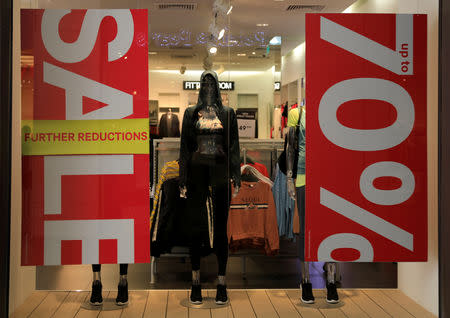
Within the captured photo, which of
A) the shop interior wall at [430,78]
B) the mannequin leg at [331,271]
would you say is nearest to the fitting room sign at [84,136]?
the shop interior wall at [430,78]

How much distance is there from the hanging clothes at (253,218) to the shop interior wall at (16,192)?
1386 mm

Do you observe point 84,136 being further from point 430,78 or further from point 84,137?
point 430,78

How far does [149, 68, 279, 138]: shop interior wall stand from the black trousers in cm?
39

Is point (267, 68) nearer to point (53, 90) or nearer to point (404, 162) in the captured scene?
point (404, 162)

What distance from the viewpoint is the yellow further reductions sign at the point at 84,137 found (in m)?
3.21

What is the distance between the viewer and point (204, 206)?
3387 mm

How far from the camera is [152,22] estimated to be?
3.30m

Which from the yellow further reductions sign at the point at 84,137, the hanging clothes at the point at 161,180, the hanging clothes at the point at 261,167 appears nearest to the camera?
the yellow further reductions sign at the point at 84,137

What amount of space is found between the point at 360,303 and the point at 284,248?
66 centimetres

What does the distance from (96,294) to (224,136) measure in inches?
54.8

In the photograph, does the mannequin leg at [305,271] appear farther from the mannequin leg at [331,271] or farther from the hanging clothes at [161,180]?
the hanging clothes at [161,180]

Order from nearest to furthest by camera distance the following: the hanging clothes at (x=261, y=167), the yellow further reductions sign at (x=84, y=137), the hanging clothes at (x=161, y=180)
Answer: the yellow further reductions sign at (x=84, y=137)
the hanging clothes at (x=161, y=180)
the hanging clothes at (x=261, y=167)

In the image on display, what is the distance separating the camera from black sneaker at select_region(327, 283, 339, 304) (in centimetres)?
349

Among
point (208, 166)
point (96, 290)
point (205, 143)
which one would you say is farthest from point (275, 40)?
point (96, 290)
